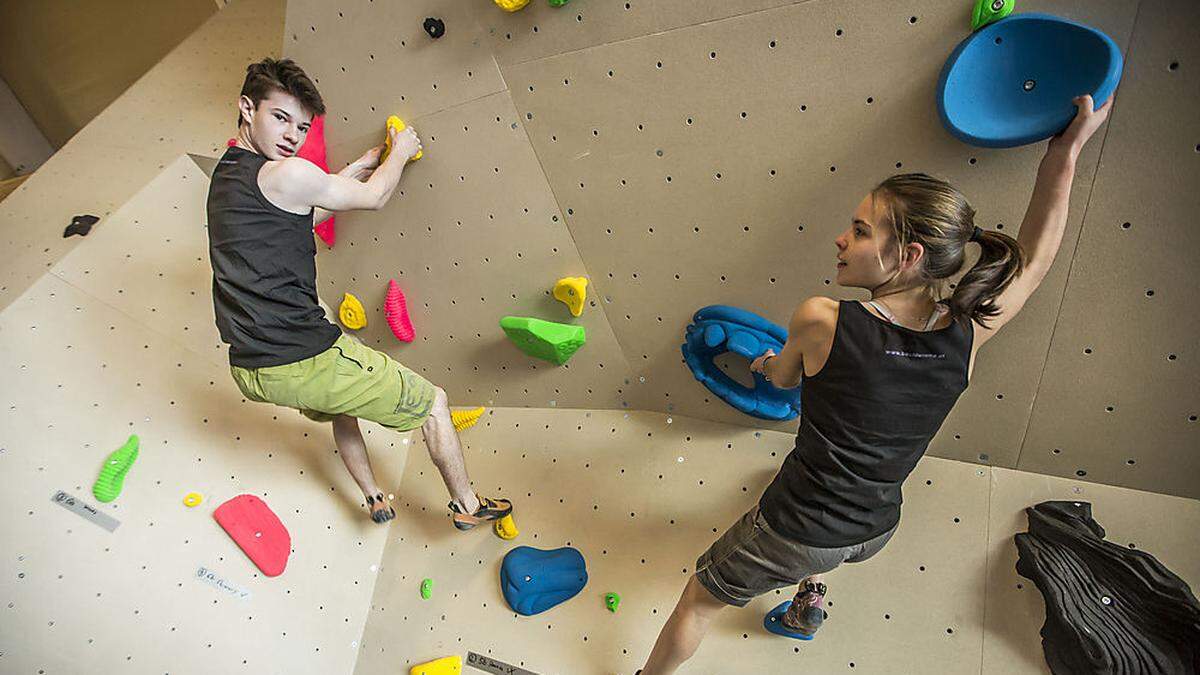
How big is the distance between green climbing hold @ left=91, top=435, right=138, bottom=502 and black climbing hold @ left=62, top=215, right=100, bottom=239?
22.8 inches

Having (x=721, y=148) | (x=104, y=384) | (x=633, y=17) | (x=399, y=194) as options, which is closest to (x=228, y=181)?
(x=399, y=194)

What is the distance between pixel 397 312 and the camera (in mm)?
1876

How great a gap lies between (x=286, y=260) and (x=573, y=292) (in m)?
0.65

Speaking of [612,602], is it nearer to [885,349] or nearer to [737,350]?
[737,350]

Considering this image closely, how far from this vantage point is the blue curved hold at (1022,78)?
0.88 meters

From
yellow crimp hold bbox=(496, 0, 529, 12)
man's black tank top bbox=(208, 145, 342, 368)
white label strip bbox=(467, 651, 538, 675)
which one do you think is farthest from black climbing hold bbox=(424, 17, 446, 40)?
white label strip bbox=(467, 651, 538, 675)

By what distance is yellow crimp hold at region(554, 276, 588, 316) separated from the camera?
61.1 inches

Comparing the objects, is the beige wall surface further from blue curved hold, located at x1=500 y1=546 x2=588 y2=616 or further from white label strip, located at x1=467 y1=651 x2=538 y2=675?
white label strip, located at x1=467 y1=651 x2=538 y2=675

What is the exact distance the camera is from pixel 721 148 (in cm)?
123

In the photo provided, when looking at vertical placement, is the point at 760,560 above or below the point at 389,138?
below

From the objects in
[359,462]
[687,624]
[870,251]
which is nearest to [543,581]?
[687,624]

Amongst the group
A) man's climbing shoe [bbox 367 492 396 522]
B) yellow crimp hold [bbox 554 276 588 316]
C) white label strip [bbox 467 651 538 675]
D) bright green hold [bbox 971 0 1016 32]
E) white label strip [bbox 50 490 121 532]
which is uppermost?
bright green hold [bbox 971 0 1016 32]

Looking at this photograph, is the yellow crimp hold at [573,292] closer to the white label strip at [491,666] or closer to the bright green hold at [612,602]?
the bright green hold at [612,602]

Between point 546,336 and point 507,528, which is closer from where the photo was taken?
point 546,336
